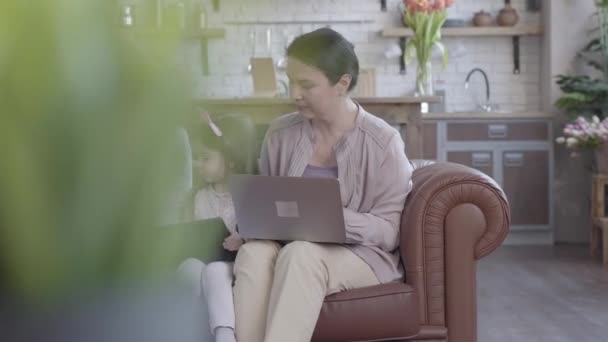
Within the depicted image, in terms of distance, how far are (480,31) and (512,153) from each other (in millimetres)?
1027

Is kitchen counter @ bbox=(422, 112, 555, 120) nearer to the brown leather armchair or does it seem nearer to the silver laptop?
the brown leather armchair

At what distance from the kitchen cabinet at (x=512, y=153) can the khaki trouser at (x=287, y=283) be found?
12.6 ft

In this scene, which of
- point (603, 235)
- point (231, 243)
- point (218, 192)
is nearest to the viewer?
point (231, 243)

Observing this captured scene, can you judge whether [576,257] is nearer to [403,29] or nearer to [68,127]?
[403,29]

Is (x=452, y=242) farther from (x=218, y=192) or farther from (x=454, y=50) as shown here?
(x=454, y=50)

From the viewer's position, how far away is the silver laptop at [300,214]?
2146 millimetres

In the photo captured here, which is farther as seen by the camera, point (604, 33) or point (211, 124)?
point (604, 33)

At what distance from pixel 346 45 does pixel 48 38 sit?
2.26 metres

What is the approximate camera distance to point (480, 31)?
635 centimetres

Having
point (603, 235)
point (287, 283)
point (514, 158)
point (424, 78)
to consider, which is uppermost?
point (424, 78)

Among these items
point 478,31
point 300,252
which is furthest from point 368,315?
point 478,31

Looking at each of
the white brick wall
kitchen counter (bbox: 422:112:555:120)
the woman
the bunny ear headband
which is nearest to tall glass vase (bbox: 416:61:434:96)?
kitchen counter (bbox: 422:112:555:120)

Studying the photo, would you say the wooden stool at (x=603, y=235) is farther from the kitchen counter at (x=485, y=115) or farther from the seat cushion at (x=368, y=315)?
the seat cushion at (x=368, y=315)

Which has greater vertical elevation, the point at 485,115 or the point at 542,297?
the point at 485,115
